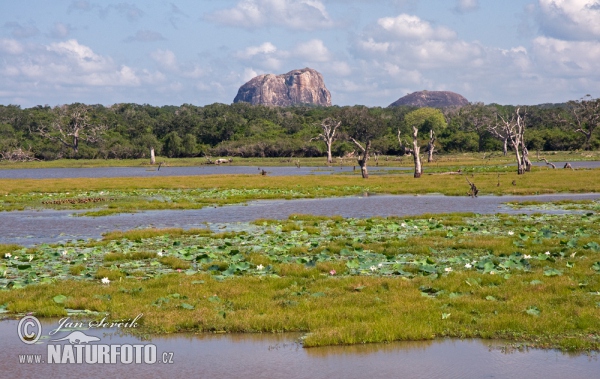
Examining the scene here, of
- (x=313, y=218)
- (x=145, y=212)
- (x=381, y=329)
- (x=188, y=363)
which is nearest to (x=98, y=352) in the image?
(x=188, y=363)

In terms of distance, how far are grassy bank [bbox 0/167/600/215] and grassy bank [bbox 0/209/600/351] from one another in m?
17.0

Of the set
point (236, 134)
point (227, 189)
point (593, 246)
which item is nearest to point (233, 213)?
point (227, 189)

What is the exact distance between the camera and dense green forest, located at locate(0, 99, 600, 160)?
408 feet

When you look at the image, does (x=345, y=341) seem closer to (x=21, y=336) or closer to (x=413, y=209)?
(x=21, y=336)

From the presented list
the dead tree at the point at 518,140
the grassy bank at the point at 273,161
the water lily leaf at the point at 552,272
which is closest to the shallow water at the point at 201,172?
the grassy bank at the point at 273,161

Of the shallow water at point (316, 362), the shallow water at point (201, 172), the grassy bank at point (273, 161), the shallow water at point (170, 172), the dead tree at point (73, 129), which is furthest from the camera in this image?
the dead tree at point (73, 129)

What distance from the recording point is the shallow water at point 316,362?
33.2ft

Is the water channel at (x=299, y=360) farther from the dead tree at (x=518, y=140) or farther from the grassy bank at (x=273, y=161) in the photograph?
the grassy bank at (x=273, y=161)

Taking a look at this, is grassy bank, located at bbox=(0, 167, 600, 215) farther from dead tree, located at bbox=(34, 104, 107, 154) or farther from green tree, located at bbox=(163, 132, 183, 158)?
dead tree, located at bbox=(34, 104, 107, 154)

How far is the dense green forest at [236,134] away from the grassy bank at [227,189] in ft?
Answer: 204

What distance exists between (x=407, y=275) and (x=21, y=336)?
29.8ft

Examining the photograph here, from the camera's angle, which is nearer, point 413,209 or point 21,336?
point 21,336

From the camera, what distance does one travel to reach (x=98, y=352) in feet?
36.8

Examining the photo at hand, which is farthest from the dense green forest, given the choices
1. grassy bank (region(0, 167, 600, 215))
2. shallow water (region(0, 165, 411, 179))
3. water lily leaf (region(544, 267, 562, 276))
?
water lily leaf (region(544, 267, 562, 276))
